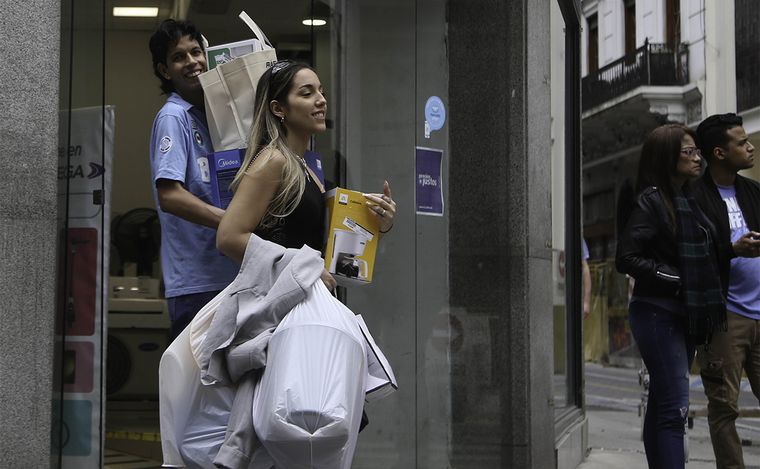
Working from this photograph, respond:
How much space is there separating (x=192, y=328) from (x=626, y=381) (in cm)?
1789

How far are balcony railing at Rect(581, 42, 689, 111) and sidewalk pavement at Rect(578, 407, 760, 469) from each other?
54.4 ft

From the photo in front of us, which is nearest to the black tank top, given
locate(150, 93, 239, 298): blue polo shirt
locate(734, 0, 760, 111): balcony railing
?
locate(150, 93, 239, 298): blue polo shirt

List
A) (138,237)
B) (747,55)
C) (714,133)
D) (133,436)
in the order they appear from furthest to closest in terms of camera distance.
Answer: (747,55) < (138,237) < (133,436) < (714,133)

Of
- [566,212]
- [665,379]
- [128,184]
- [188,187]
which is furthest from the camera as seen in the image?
[128,184]

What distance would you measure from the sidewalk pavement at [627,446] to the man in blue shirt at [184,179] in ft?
14.8

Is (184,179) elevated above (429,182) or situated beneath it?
situated beneath

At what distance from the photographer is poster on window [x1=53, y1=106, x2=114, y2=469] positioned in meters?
4.50

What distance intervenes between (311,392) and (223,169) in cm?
109

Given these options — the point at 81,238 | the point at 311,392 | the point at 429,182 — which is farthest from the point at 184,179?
the point at 429,182

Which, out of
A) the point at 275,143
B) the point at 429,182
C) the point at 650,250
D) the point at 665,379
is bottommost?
the point at 665,379

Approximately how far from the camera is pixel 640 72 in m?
28.1

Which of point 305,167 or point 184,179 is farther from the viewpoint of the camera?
point 184,179

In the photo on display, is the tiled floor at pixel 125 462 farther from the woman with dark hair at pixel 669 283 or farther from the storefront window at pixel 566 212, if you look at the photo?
the woman with dark hair at pixel 669 283

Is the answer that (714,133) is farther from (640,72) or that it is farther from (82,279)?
→ (640,72)
